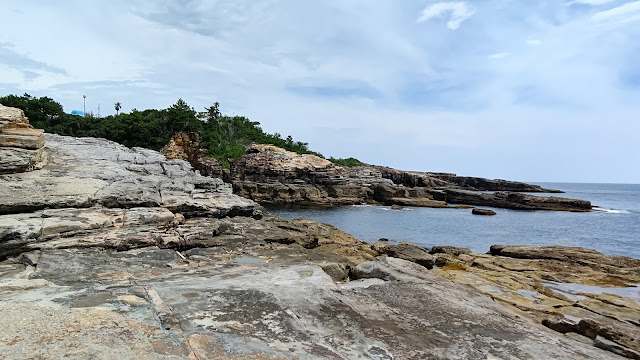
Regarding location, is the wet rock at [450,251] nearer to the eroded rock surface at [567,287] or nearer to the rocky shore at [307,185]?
the eroded rock surface at [567,287]

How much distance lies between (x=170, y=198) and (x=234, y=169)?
4576cm

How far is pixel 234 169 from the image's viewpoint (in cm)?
5800

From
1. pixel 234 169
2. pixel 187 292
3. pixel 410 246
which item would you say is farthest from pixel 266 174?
pixel 187 292

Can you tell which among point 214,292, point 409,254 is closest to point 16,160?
point 214,292

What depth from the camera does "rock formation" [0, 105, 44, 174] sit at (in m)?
11.1

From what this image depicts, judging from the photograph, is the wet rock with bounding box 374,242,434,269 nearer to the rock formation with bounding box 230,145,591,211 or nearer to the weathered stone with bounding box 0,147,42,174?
the weathered stone with bounding box 0,147,42,174

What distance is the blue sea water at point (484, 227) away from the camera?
3000 centimetres

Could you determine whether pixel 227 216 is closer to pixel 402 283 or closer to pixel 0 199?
pixel 0 199

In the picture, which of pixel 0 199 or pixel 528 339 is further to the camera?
pixel 0 199

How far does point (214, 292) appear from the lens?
6258 millimetres

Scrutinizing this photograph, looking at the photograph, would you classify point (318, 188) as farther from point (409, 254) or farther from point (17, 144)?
point (17, 144)

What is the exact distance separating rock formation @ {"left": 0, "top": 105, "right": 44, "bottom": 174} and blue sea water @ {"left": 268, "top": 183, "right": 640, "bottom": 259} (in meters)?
20.7

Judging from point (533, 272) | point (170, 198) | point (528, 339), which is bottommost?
point (533, 272)

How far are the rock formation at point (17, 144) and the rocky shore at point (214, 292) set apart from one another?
0.09 m
